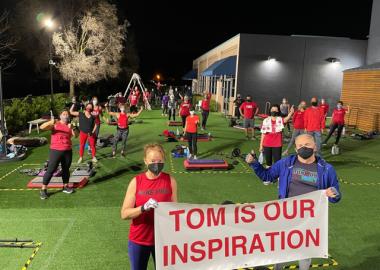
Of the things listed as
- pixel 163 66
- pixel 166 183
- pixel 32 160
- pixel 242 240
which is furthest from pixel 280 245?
pixel 163 66

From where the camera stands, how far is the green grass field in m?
6.09

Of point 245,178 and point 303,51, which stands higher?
point 303,51

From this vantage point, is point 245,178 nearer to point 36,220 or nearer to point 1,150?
point 36,220

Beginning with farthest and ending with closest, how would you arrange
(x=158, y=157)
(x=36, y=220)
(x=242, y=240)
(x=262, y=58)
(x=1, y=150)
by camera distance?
(x=262, y=58), (x=1, y=150), (x=36, y=220), (x=242, y=240), (x=158, y=157)

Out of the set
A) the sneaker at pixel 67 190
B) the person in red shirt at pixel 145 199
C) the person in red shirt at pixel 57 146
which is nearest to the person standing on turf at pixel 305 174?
the person in red shirt at pixel 145 199

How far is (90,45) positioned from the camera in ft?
114

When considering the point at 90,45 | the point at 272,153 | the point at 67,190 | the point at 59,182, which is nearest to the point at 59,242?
the point at 67,190

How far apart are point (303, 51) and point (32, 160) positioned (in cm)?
2317

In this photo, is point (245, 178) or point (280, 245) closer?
point (280, 245)

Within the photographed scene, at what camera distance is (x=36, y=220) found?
24.9 feet

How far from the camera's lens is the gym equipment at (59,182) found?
977 centimetres

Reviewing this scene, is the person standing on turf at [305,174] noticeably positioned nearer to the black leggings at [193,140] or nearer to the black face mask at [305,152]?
the black face mask at [305,152]

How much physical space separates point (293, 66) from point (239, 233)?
88.4 ft

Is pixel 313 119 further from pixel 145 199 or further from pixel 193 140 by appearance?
pixel 145 199
